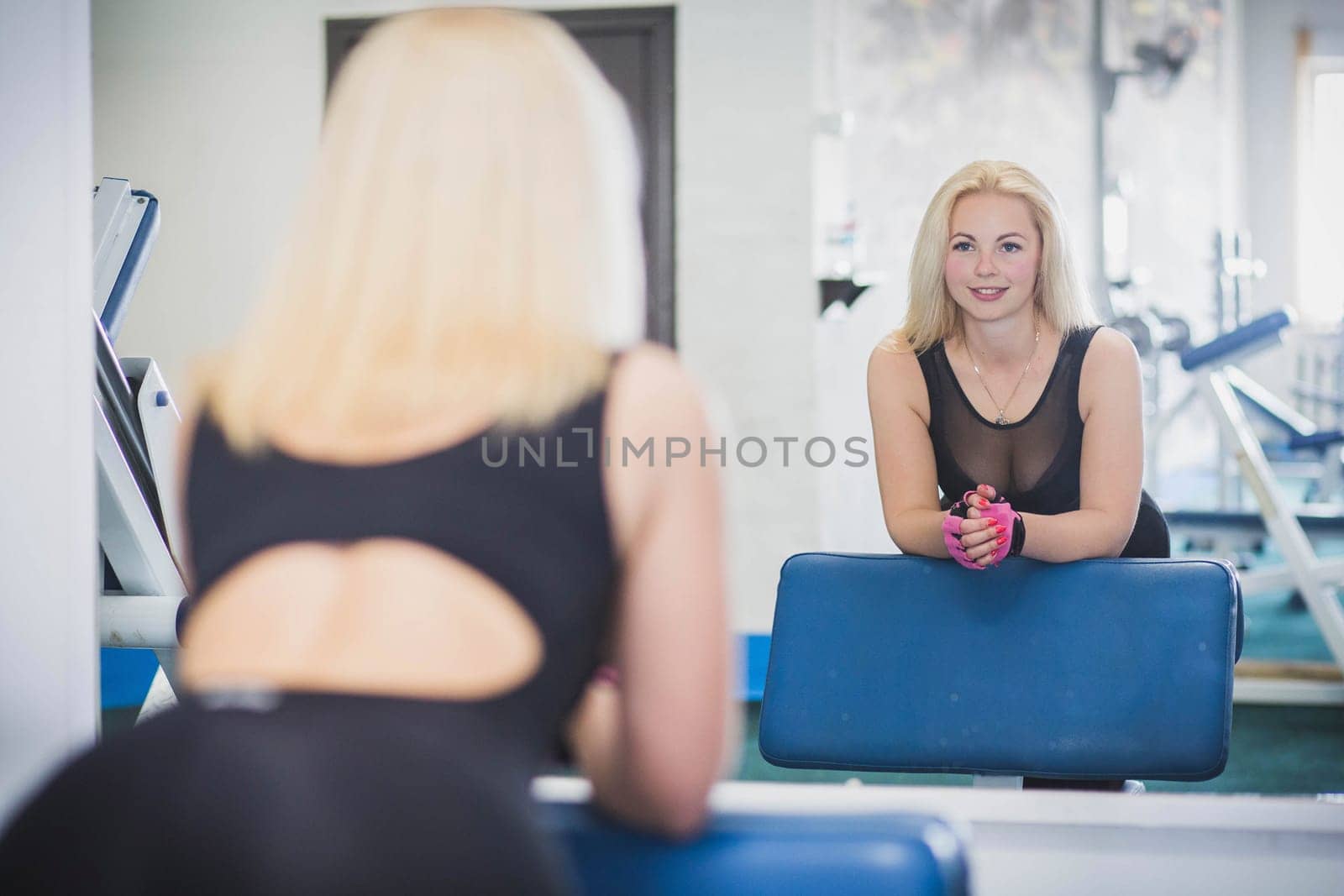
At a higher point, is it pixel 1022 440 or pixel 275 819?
pixel 1022 440

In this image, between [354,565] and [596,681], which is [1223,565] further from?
[354,565]

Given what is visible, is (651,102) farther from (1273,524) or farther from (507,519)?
(507,519)

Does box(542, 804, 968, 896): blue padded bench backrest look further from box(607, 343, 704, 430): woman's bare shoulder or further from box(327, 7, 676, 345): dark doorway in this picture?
box(327, 7, 676, 345): dark doorway

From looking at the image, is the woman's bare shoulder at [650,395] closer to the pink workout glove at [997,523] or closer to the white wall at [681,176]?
the pink workout glove at [997,523]

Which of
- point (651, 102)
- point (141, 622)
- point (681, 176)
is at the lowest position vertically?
point (141, 622)

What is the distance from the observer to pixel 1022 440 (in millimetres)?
1701

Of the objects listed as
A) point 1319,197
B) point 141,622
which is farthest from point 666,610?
point 1319,197

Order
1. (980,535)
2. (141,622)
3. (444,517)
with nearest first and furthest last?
1. (444,517)
2. (980,535)
3. (141,622)

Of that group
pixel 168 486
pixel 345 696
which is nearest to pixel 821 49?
pixel 168 486

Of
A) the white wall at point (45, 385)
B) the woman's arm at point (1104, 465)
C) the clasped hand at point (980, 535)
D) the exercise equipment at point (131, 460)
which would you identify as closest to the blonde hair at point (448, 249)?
the white wall at point (45, 385)

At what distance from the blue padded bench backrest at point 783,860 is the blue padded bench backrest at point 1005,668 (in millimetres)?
785

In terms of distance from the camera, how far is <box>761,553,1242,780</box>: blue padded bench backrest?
1422 mm

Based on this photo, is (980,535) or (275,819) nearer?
(275,819)

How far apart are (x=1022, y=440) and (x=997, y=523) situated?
0.29 m
